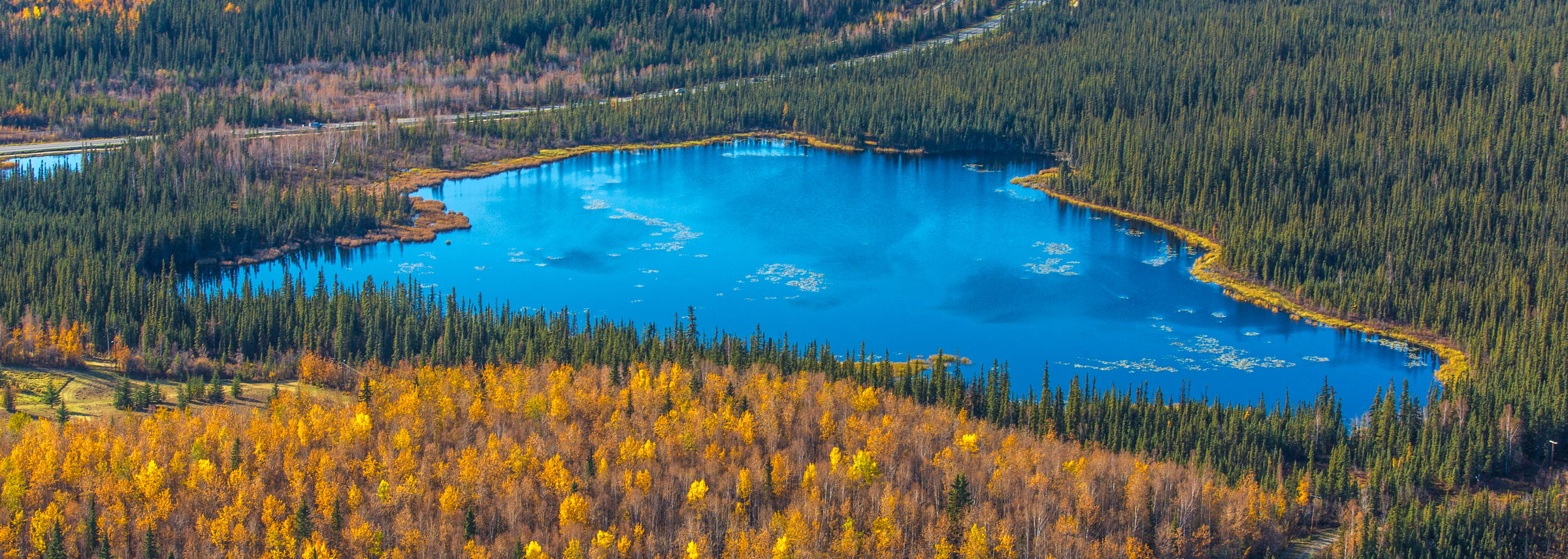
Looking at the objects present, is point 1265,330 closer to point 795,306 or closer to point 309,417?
point 795,306

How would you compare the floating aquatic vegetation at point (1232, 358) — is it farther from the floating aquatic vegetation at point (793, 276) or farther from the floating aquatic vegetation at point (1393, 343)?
the floating aquatic vegetation at point (793, 276)

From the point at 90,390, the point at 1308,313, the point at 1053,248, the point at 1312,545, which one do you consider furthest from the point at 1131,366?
the point at 90,390

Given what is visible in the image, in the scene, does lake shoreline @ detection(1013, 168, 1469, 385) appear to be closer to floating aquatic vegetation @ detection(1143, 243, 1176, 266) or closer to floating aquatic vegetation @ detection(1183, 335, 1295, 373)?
floating aquatic vegetation @ detection(1143, 243, 1176, 266)

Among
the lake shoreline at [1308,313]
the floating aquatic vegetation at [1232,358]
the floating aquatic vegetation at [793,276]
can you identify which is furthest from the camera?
the floating aquatic vegetation at [793,276]

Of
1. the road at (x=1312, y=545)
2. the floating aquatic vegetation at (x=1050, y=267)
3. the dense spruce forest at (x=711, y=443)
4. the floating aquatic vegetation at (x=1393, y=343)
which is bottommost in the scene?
the road at (x=1312, y=545)

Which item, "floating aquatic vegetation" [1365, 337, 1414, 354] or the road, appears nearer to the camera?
the road

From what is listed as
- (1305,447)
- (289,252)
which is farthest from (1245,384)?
(289,252)

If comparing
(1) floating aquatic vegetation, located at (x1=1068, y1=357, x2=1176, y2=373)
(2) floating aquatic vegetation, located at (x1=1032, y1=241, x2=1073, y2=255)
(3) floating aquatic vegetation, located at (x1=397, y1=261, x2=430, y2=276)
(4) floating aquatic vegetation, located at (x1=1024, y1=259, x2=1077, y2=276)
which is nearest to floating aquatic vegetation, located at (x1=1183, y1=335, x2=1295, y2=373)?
(1) floating aquatic vegetation, located at (x1=1068, y1=357, x2=1176, y2=373)

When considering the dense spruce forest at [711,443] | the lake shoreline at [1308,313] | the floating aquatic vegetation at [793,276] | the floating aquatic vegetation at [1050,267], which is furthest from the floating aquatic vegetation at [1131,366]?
the floating aquatic vegetation at [793,276]
